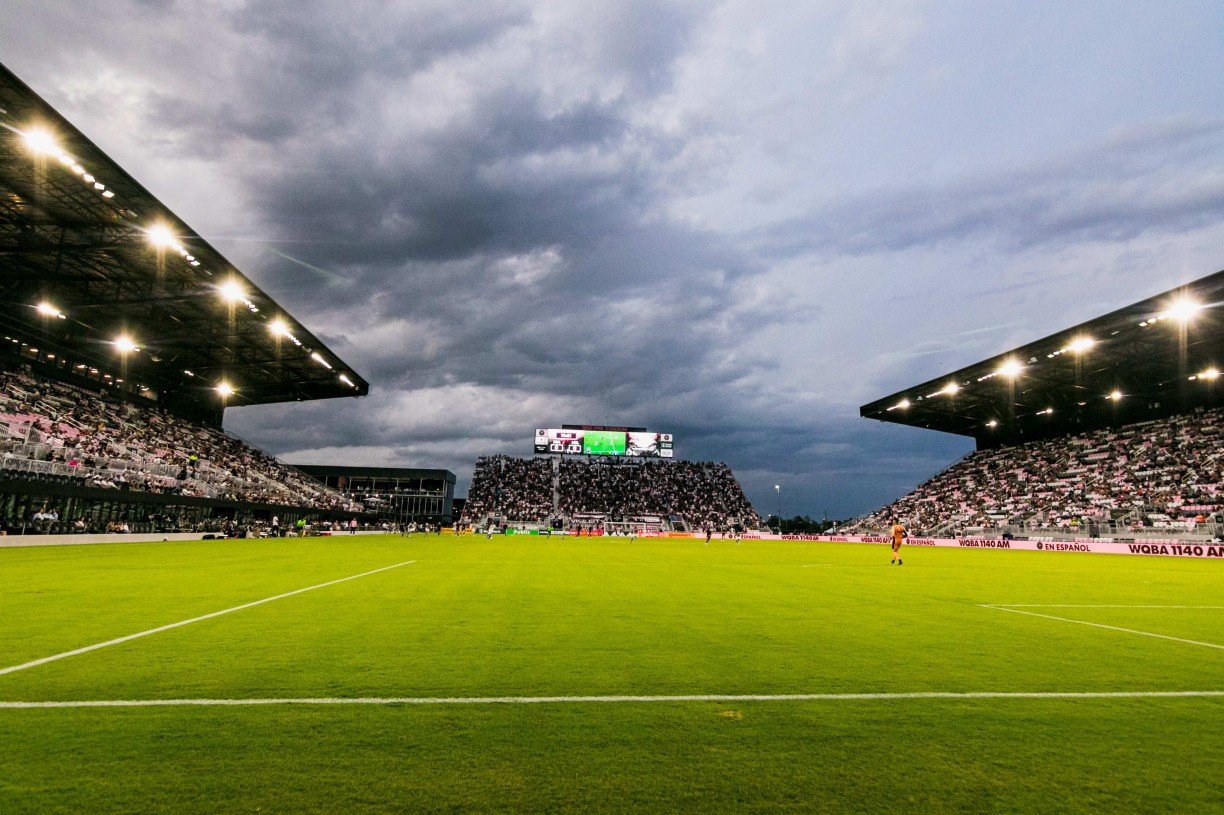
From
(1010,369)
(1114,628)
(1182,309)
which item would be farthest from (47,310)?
(1010,369)

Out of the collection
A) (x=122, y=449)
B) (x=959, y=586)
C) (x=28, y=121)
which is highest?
(x=28, y=121)

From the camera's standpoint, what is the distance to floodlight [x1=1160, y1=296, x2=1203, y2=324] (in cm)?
3247

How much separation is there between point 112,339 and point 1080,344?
6579 cm

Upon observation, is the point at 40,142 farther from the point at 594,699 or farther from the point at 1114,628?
the point at 1114,628

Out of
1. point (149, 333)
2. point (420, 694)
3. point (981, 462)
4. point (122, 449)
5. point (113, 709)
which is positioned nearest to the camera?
point (113, 709)

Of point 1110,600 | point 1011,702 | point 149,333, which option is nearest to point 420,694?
point 1011,702

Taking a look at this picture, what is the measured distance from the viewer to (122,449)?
36594 millimetres

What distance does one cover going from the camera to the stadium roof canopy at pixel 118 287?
22.0 m

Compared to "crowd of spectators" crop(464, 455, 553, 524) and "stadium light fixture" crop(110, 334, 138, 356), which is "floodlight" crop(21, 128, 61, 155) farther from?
"crowd of spectators" crop(464, 455, 553, 524)

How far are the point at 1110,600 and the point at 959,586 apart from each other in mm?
2897

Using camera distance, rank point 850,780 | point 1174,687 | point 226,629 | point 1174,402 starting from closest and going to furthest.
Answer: point 850,780 < point 1174,687 < point 226,629 < point 1174,402

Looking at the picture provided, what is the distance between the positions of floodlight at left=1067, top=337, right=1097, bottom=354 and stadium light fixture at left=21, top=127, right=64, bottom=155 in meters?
52.2

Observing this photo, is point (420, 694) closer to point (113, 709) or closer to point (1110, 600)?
point (113, 709)

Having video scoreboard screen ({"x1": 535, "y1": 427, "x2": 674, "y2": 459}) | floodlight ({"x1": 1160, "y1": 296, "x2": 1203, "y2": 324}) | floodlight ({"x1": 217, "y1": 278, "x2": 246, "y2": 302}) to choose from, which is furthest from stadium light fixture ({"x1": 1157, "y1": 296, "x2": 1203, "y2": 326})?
video scoreboard screen ({"x1": 535, "y1": 427, "x2": 674, "y2": 459})
